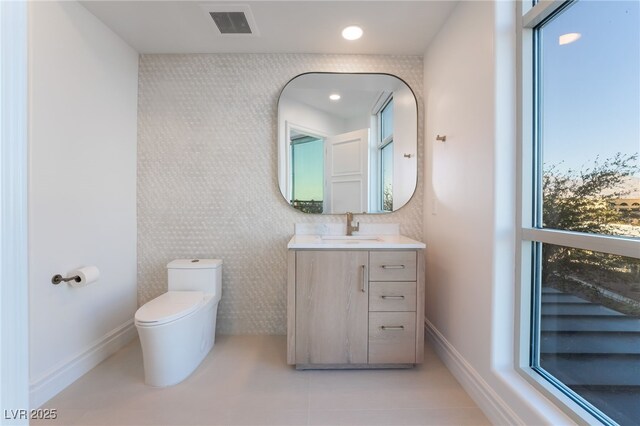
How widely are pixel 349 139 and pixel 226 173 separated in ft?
3.39

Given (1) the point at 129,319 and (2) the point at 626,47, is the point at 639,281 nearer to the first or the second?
(2) the point at 626,47

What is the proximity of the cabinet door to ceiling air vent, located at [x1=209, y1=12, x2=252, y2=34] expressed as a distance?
62.8 inches

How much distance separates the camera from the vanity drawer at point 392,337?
185cm

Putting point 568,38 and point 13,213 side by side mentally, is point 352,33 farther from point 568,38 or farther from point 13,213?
point 13,213

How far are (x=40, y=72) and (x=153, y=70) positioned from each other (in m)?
0.89

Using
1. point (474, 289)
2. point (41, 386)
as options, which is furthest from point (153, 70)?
point (474, 289)

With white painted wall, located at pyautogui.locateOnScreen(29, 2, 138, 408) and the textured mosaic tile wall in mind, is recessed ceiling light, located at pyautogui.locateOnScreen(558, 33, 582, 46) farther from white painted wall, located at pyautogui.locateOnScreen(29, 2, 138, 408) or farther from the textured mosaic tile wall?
white painted wall, located at pyautogui.locateOnScreen(29, 2, 138, 408)

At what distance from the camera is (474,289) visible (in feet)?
5.30

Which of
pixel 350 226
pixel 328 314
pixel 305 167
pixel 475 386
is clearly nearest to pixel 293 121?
pixel 305 167

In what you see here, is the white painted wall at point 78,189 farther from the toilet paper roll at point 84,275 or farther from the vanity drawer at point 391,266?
the vanity drawer at point 391,266

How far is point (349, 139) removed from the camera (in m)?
2.37

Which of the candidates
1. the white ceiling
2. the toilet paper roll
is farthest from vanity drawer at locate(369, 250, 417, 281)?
the toilet paper roll

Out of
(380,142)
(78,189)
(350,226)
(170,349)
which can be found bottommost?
(170,349)

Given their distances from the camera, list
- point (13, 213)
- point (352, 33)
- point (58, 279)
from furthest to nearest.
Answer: point (352, 33) < point (58, 279) < point (13, 213)
